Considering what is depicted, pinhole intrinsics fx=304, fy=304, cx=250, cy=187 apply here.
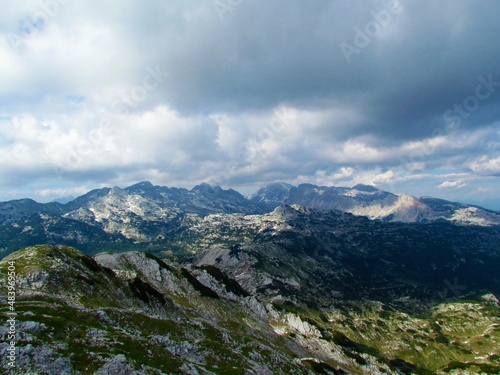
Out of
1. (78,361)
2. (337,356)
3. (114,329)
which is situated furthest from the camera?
(337,356)

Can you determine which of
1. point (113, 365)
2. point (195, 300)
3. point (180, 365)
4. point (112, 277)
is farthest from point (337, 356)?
point (113, 365)

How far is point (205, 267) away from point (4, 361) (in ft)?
429

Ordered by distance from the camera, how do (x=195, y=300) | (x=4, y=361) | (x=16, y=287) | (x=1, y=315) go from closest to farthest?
(x=4, y=361) → (x=1, y=315) → (x=16, y=287) → (x=195, y=300)

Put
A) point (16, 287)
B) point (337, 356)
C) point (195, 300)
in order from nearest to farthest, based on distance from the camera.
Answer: point (16, 287) < point (195, 300) < point (337, 356)

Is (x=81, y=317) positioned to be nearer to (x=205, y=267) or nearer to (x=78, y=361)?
(x=78, y=361)

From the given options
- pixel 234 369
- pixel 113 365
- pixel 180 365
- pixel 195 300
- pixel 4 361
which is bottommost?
pixel 195 300

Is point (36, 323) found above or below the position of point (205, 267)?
above

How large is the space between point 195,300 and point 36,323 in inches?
3154

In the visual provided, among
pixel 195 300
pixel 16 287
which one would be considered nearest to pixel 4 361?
pixel 16 287

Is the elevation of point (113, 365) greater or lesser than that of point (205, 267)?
greater

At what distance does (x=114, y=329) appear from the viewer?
160 ft

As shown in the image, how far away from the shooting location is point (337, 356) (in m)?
142

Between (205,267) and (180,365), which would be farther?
(205,267)

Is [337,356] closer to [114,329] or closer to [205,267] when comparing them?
[205,267]
